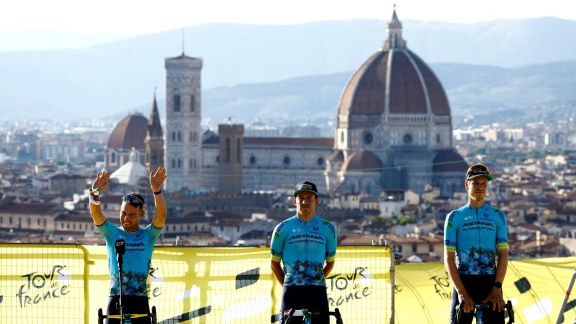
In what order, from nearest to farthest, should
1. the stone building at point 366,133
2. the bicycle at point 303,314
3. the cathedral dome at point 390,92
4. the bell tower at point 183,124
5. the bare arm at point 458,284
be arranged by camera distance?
the bicycle at point 303,314, the bare arm at point 458,284, the stone building at point 366,133, the bell tower at point 183,124, the cathedral dome at point 390,92

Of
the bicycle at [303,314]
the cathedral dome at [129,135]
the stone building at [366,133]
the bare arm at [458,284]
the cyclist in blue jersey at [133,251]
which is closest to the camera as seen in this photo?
the bicycle at [303,314]

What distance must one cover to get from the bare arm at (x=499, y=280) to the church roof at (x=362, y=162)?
108 m

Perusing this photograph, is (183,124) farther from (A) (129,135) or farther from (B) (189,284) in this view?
(B) (189,284)

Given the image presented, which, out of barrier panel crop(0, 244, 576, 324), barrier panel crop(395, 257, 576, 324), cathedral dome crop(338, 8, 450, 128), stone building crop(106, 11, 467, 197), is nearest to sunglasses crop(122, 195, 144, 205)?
barrier panel crop(0, 244, 576, 324)

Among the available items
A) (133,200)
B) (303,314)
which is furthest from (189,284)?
(303,314)

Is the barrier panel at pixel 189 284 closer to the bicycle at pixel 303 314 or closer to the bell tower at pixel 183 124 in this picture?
the bicycle at pixel 303 314

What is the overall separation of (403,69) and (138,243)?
Result: 11525cm

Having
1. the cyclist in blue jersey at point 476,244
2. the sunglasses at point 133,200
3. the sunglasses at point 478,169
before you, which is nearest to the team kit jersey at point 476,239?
the cyclist in blue jersey at point 476,244

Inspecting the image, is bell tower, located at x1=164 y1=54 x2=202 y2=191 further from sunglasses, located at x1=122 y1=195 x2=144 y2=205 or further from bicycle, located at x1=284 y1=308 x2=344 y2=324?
bicycle, located at x1=284 y1=308 x2=344 y2=324

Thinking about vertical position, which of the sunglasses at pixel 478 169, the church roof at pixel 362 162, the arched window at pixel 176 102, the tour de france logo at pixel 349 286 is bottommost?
the tour de france logo at pixel 349 286

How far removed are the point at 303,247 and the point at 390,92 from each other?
114424 millimetres

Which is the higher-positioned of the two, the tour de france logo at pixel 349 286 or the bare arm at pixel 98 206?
the bare arm at pixel 98 206

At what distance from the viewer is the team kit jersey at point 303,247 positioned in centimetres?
1117

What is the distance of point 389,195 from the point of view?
112 meters
